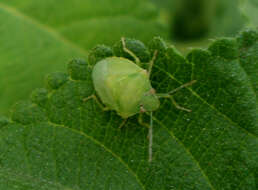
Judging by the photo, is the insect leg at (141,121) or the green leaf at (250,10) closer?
the insect leg at (141,121)

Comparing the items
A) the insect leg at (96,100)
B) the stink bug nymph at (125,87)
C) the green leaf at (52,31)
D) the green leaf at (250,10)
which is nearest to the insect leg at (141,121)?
the stink bug nymph at (125,87)

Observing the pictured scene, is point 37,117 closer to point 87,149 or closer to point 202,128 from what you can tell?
point 87,149

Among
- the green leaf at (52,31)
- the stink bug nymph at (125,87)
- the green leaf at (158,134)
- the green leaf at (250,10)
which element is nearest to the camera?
the green leaf at (158,134)

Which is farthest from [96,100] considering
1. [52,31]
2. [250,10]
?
[250,10]

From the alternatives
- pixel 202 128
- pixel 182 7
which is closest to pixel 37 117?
pixel 202 128

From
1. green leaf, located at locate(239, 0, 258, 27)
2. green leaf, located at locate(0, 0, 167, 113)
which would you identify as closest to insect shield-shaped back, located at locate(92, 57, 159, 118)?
green leaf, located at locate(0, 0, 167, 113)

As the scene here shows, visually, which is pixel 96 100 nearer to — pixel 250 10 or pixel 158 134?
pixel 158 134

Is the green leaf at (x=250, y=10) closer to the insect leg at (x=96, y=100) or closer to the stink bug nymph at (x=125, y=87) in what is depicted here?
the stink bug nymph at (x=125, y=87)
